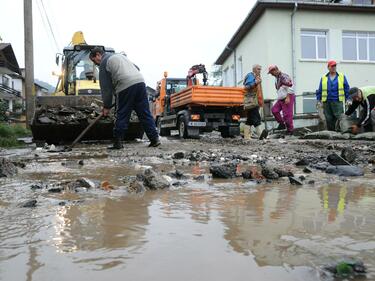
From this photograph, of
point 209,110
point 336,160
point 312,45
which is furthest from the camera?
point 312,45

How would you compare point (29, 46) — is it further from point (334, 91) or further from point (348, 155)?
point (348, 155)

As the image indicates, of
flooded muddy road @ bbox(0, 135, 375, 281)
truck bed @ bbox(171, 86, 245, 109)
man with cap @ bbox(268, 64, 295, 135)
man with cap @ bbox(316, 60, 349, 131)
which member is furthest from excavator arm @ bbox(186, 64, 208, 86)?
flooded muddy road @ bbox(0, 135, 375, 281)

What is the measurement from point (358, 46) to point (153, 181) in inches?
803

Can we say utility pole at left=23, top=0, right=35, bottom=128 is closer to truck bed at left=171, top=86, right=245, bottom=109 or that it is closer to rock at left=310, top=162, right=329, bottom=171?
truck bed at left=171, top=86, right=245, bottom=109

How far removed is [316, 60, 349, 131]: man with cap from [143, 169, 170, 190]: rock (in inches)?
311

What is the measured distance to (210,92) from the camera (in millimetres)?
12641

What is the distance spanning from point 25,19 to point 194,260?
16.3 metres

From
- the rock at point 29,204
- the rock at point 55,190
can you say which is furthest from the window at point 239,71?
the rock at point 29,204

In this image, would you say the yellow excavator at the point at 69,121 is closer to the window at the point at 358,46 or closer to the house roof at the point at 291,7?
the house roof at the point at 291,7

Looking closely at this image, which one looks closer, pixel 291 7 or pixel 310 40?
pixel 291 7

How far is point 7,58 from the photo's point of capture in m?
41.3

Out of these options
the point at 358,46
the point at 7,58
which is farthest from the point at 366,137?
the point at 7,58

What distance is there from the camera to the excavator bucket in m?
8.95

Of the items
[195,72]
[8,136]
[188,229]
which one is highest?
[195,72]
